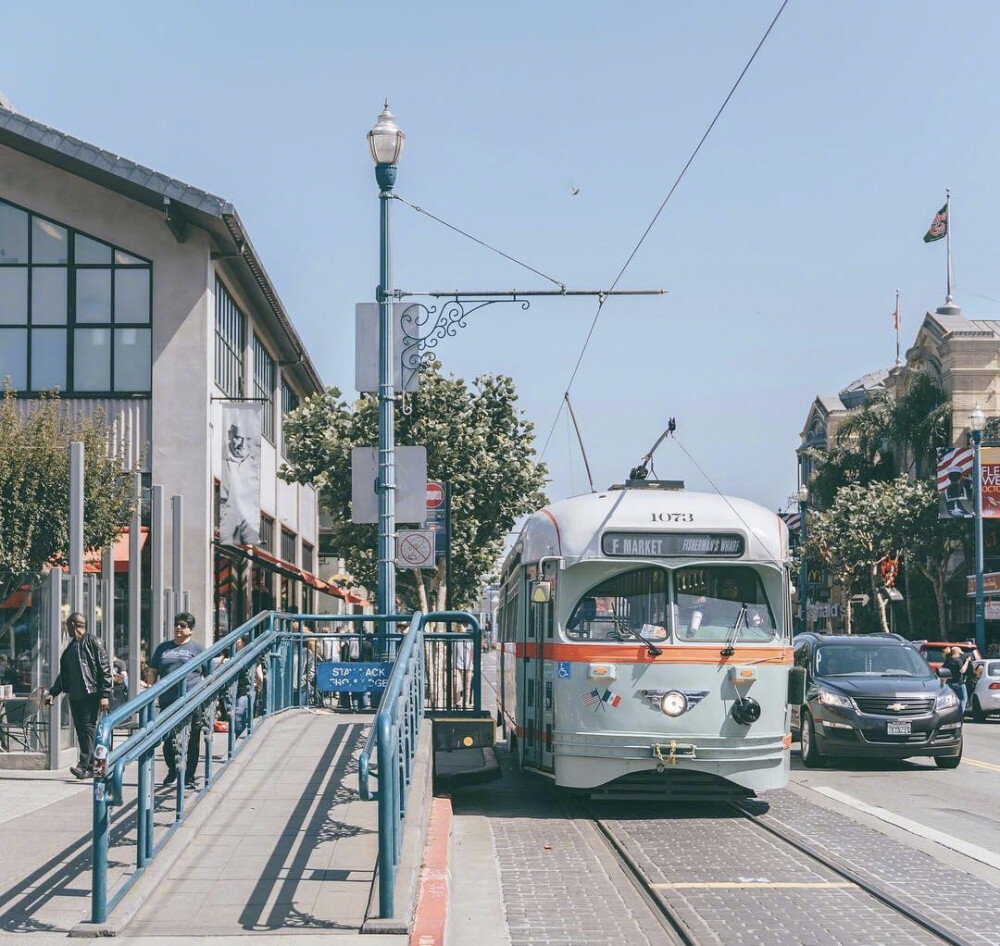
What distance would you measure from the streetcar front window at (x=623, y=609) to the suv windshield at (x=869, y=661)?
6.27 m

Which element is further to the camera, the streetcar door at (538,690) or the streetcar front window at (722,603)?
the streetcar door at (538,690)

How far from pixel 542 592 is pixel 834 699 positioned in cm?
605

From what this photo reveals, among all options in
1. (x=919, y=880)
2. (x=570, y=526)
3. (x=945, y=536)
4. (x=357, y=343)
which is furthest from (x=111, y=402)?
(x=945, y=536)

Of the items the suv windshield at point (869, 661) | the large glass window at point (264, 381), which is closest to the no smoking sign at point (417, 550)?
the suv windshield at point (869, 661)

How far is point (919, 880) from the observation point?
988 centimetres

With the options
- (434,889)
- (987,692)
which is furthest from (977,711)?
(434,889)

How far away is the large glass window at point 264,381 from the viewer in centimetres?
3409

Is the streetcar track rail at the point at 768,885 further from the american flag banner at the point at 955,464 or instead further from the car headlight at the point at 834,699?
the american flag banner at the point at 955,464

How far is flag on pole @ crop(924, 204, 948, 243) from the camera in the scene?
61.1 metres

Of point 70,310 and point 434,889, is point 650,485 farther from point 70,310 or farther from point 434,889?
point 70,310

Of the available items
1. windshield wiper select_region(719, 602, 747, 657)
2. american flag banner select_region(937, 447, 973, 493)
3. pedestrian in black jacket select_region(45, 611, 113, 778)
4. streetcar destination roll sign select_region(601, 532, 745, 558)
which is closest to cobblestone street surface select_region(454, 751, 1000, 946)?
windshield wiper select_region(719, 602, 747, 657)

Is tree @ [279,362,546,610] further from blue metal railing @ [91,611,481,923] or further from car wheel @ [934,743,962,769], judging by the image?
blue metal railing @ [91,611,481,923]

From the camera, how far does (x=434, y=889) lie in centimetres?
840

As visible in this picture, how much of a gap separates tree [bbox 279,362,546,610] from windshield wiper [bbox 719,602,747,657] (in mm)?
15913
